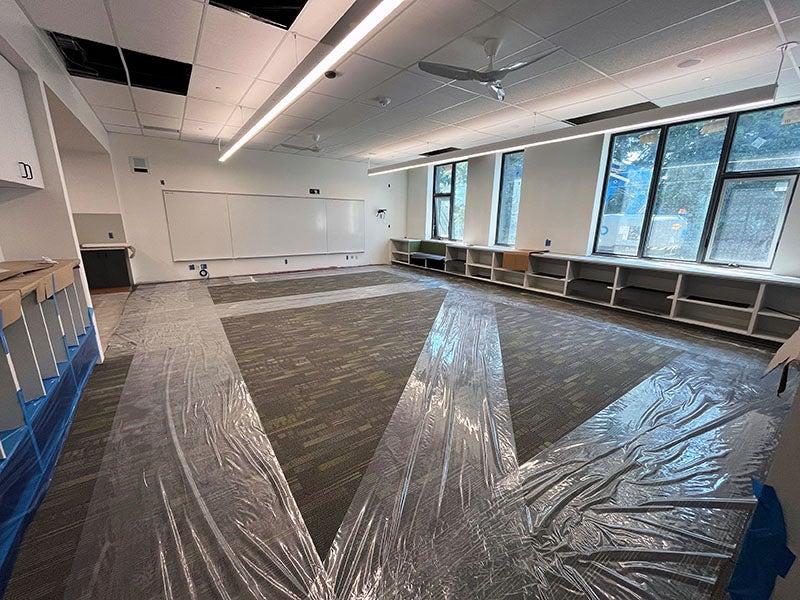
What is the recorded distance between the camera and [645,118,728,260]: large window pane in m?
4.48

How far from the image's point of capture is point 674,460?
1927mm

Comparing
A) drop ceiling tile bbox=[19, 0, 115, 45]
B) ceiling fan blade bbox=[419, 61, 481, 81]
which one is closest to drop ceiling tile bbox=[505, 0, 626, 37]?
ceiling fan blade bbox=[419, 61, 481, 81]

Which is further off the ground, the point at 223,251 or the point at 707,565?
the point at 223,251

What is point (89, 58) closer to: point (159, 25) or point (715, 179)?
point (159, 25)

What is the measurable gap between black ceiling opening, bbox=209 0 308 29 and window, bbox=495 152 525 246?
5.28 m

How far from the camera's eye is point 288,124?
529 centimetres

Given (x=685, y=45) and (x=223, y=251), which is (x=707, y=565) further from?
(x=223, y=251)

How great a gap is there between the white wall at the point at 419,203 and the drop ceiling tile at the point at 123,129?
6.19 metres

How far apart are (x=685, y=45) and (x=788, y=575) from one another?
372 cm

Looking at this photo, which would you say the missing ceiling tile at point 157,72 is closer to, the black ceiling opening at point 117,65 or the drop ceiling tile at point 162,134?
the black ceiling opening at point 117,65

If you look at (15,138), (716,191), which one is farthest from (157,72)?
(716,191)

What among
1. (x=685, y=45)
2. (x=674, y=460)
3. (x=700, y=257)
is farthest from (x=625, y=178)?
(x=674, y=460)

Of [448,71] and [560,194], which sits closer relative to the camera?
[448,71]

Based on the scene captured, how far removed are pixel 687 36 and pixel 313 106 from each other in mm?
3950
